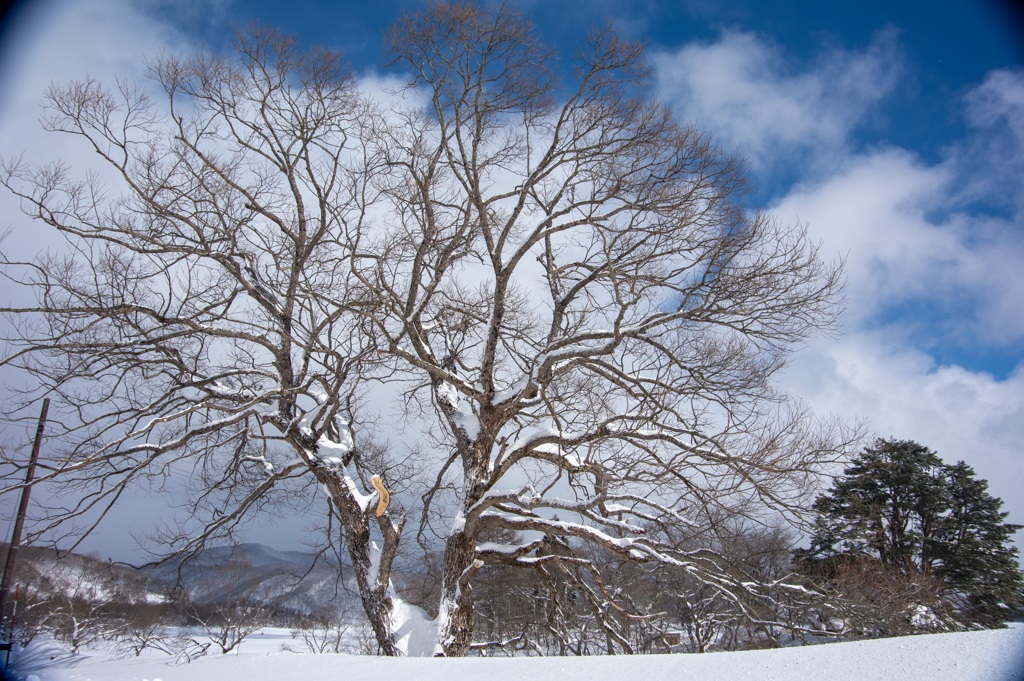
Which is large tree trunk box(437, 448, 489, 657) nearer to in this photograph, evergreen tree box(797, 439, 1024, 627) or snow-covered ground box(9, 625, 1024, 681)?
snow-covered ground box(9, 625, 1024, 681)

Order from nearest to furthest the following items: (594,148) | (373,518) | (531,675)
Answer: (531,675)
(594,148)
(373,518)

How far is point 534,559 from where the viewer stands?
9359 mm

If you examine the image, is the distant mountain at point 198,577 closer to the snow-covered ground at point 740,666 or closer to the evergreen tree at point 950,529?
the snow-covered ground at point 740,666

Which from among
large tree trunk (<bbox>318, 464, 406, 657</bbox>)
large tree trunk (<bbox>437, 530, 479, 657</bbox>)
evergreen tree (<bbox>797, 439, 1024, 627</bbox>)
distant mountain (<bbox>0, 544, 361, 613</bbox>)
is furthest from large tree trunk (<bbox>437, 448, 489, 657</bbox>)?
evergreen tree (<bbox>797, 439, 1024, 627</bbox>)

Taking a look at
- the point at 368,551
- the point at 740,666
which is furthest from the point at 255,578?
the point at 740,666

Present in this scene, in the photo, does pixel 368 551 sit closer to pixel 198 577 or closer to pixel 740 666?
pixel 198 577

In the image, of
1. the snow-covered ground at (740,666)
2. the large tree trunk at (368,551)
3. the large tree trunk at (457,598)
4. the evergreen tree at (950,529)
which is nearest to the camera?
the snow-covered ground at (740,666)

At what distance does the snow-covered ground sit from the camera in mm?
2744

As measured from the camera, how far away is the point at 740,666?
10.5 ft

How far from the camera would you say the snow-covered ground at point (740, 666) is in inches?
108

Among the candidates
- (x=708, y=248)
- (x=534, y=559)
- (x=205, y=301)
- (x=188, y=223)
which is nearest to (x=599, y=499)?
(x=534, y=559)

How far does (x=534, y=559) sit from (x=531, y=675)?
588cm

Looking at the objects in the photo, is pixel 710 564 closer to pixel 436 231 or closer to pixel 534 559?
pixel 534 559

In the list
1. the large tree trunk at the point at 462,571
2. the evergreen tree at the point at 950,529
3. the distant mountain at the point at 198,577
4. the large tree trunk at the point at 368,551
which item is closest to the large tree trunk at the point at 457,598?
the large tree trunk at the point at 462,571
